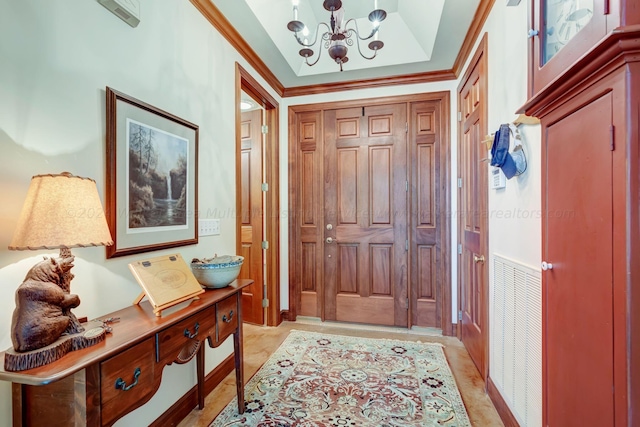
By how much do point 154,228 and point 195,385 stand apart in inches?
42.2

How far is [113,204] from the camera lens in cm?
133

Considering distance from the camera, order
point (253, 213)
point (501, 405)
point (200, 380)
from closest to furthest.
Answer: point (501, 405) < point (200, 380) < point (253, 213)

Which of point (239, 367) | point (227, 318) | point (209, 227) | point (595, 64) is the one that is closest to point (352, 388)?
point (239, 367)

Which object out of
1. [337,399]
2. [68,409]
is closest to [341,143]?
[337,399]

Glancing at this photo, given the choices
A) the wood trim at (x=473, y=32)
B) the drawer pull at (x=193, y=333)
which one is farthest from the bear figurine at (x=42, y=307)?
the wood trim at (x=473, y=32)

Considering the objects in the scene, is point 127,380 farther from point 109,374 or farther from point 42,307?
point 42,307

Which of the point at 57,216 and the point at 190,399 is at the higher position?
the point at 57,216

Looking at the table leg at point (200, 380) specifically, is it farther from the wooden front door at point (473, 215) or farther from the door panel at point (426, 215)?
the door panel at point (426, 215)

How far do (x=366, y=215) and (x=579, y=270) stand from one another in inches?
89.6

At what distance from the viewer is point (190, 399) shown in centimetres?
182

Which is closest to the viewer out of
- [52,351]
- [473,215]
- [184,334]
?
[52,351]

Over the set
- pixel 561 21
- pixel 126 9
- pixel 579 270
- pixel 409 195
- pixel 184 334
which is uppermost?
pixel 126 9

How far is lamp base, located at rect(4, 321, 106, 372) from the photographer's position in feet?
2.61

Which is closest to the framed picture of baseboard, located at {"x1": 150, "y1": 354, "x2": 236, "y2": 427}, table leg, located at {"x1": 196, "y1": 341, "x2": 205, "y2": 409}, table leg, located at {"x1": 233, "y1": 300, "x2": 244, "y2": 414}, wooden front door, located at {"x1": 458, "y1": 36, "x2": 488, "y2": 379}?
table leg, located at {"x1": 233, "y1": 300, "x2": 244, "y2": 414}
